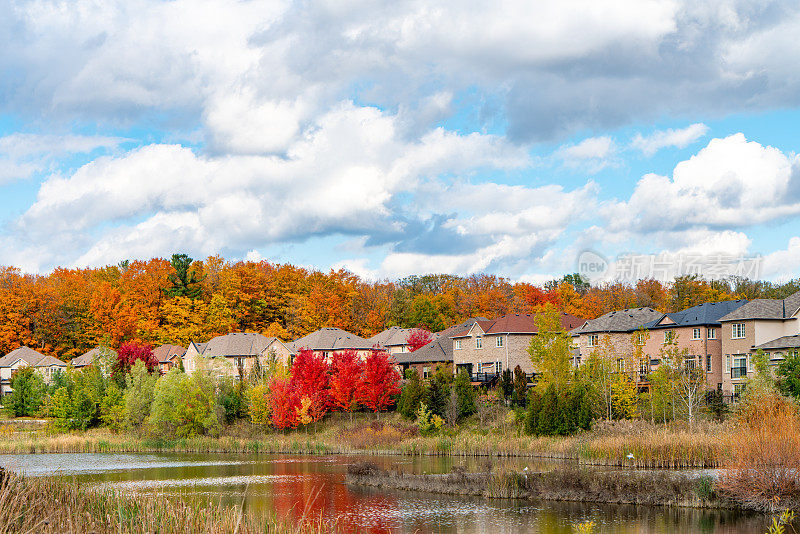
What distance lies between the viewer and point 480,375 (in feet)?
263

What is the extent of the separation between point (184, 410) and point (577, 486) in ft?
147

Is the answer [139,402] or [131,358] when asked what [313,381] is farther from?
[131,358]

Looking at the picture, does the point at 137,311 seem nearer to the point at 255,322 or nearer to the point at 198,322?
the point at 198,322

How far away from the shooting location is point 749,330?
6444cm

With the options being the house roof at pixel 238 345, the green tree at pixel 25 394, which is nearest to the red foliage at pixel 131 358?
the house roof at pixel 238 345

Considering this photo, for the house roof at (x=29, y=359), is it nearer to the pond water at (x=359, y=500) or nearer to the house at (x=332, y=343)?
the house at (x=332, y=343)

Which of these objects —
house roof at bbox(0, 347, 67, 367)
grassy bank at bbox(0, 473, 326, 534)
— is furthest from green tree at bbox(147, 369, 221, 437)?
grassy bank at bbox(0, 473, 326, 534)

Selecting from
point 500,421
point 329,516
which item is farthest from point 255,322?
Answer: point 329,516

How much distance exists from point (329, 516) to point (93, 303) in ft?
299

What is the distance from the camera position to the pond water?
100 ft

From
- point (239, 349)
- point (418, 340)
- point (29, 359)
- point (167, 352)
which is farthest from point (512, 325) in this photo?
point (29, 359)

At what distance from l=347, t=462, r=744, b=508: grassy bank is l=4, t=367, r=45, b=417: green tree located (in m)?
60.8

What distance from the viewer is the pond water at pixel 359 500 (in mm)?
30562

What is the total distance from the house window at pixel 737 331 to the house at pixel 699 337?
4.82ft
